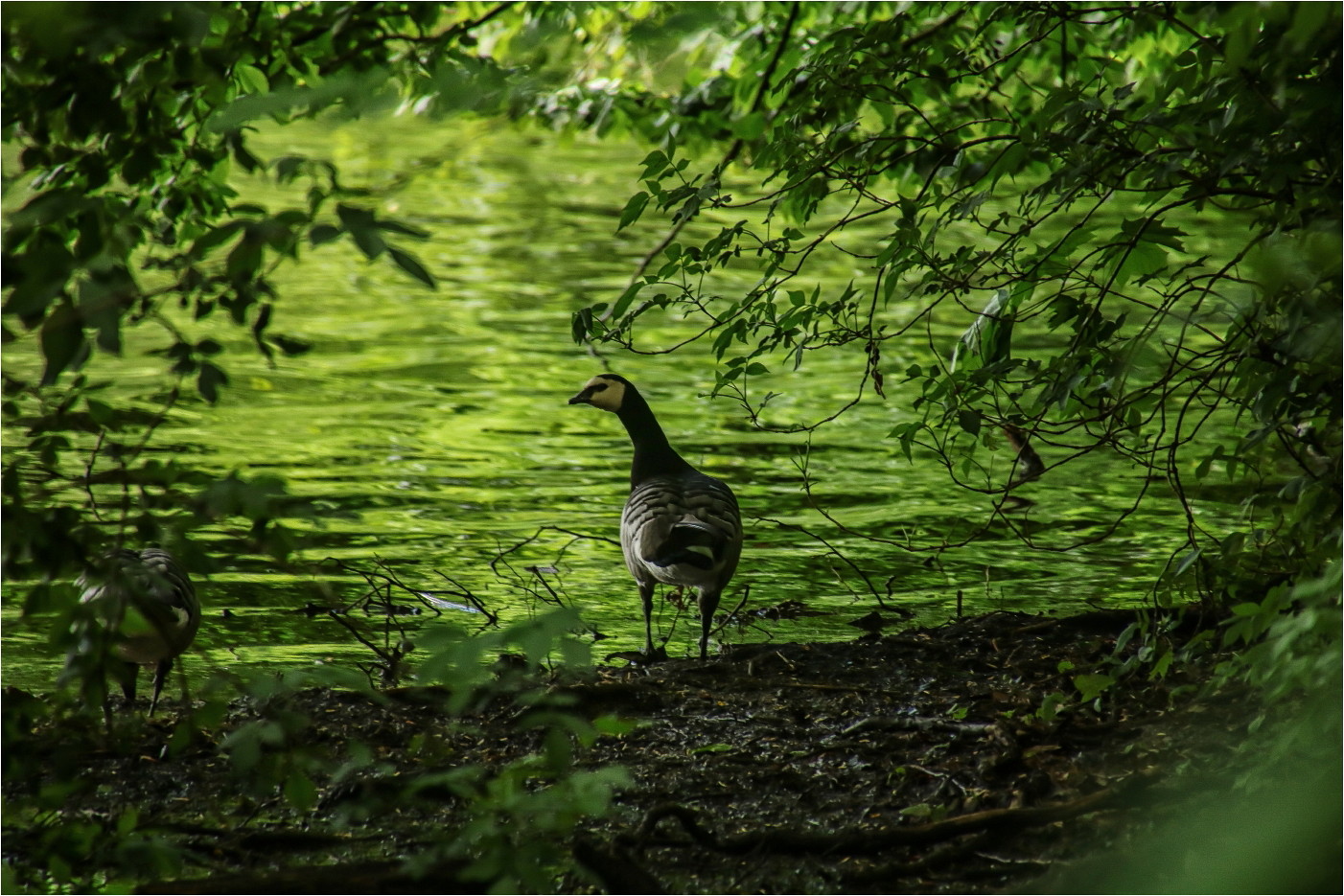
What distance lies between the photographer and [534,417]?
35.7 feet

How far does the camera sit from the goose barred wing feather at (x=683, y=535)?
6.04 m

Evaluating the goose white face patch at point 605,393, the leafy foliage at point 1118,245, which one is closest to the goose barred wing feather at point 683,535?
the goose white face patch at point 605,393

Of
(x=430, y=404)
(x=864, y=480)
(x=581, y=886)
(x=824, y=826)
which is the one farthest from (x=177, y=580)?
(x=430, y=404)

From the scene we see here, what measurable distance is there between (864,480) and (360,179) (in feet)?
50.8

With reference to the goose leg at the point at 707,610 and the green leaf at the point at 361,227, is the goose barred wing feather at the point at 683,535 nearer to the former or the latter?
the goose leg at the point at 707,610

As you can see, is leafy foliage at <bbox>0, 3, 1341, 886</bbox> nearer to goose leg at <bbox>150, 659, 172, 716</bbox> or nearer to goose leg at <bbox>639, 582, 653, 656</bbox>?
goose leg at <bbox>150, 659, 172, 716</bbox>

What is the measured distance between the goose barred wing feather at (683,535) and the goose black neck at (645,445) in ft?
1.55

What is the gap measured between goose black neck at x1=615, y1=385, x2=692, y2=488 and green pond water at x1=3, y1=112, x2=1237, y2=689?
29.2 inches

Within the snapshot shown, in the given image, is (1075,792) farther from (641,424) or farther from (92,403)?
(641,424)

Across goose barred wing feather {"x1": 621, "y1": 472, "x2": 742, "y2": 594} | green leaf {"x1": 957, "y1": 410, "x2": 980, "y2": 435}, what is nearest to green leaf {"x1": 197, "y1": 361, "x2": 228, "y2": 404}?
green leaf {"x1": 957, "y1": 410, "x2": 980, "y2": 435}

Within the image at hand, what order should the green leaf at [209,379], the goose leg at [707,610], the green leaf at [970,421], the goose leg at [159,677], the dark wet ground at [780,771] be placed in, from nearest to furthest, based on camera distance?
the green leaf at [209,379]
the dark wet ground at [780,771]
the green leaf at [970,421]
the goose leg at [159,677]
the goose leg at [707,610]

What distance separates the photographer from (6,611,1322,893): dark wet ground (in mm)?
3836

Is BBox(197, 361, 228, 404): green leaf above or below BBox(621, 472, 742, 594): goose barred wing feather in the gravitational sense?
above

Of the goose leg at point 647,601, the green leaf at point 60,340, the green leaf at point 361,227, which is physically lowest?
the goose leg at point 647,601
